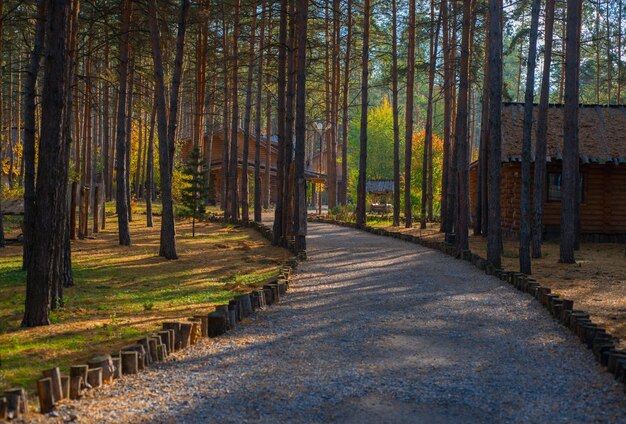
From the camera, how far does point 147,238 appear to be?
24.4m

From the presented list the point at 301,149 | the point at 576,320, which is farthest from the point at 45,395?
the point at 301,149

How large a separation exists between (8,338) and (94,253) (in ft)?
35.9

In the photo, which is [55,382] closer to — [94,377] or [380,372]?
[94,377]

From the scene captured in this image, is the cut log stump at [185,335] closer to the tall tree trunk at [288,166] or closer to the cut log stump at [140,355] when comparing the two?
the cut log stump at [140,355]

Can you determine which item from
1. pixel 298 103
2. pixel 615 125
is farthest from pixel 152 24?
pixel 615 125

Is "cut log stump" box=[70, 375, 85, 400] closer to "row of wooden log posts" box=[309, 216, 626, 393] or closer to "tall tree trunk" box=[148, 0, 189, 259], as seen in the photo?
"row of wooden log posts" box=[309, 216, 626, 393]

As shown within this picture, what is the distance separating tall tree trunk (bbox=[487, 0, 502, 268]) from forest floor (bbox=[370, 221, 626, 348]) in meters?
1.17

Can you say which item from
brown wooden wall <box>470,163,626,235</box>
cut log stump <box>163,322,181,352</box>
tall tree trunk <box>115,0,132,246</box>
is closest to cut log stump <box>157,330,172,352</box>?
cut log stump <box>163,322,181,352</box>

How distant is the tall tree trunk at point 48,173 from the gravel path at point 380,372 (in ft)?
8.24

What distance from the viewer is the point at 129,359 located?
6.67 meters

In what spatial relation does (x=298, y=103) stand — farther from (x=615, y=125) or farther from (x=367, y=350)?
(x=615, y=125)

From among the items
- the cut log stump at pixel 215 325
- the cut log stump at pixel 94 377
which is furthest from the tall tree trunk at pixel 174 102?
the cut log stump at pixel 94 377

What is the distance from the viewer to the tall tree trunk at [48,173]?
29.5 feet

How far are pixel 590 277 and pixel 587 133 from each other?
571 inches
